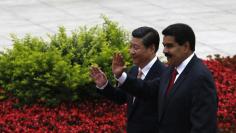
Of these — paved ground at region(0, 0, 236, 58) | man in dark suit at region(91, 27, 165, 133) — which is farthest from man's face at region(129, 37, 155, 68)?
paved ground at region(0, 0, 236, 58)

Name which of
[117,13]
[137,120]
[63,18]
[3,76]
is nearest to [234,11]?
[117,13]

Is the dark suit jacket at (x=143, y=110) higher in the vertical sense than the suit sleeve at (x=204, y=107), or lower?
lower

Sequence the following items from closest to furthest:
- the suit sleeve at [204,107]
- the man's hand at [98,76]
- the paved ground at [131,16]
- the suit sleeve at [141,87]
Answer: the suit sleeve at [204,107]
the suit sleeve at [141,87]
the man's hand at [98,76]
the paved ground at [131,16]

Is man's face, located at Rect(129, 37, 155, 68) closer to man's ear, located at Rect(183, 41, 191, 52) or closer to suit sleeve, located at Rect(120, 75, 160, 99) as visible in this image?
suit sleeve, located at Rect(120, 75, 160, 99)

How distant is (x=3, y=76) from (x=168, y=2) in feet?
28.4

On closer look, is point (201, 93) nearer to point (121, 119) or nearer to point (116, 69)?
point (116, 69)

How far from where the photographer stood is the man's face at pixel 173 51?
213 inches

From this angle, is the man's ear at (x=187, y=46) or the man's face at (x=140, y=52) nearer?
the man's ear at (x=187, y=46)

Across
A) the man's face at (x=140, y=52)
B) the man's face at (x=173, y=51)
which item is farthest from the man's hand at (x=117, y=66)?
the man's face at (x=173, y=51)

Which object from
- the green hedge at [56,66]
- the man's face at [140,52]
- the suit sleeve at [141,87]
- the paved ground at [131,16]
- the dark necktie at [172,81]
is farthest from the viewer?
the paved ground at [131,16]

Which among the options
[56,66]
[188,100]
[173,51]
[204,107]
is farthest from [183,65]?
[56,66]

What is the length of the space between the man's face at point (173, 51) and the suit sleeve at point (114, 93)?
781mm

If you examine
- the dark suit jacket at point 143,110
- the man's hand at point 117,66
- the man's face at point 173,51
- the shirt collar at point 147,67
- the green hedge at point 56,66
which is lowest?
the green hedge at point 56,66

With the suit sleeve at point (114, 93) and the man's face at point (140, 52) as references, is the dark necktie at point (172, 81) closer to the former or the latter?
the man's face at point (140, 52)
